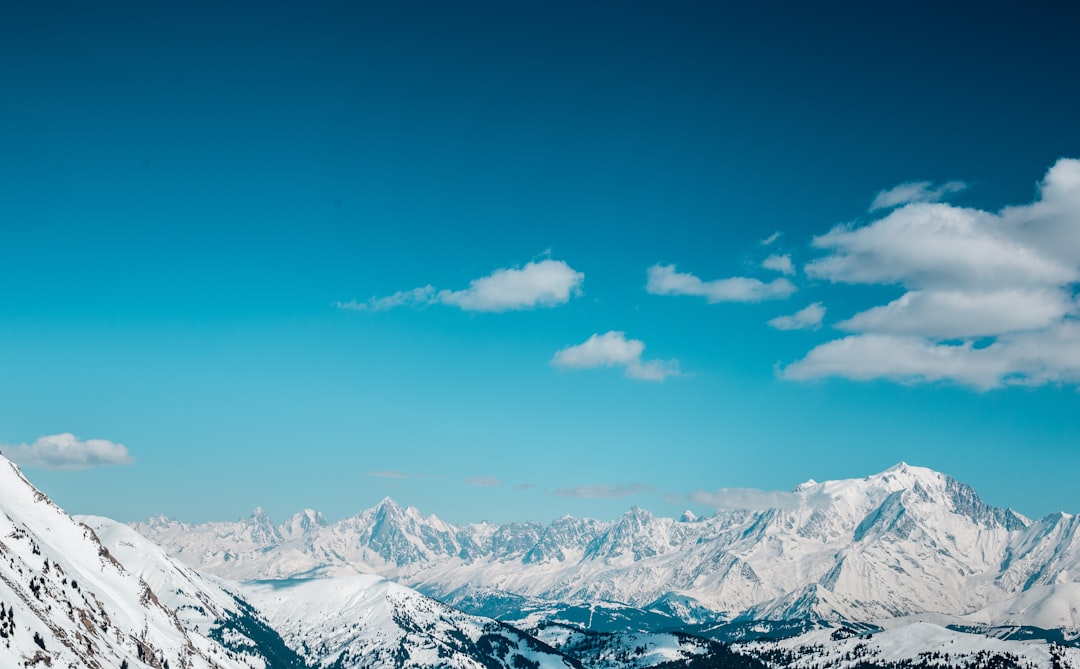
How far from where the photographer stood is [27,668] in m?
200
